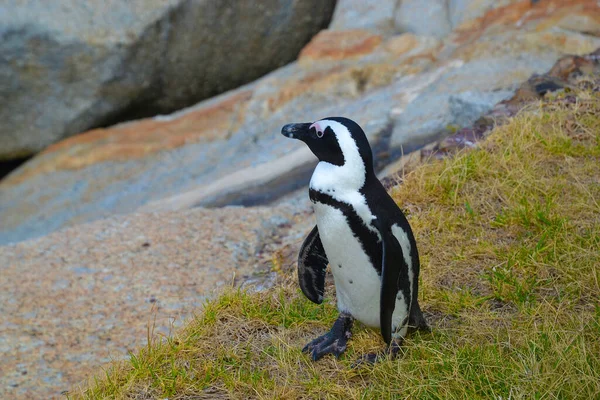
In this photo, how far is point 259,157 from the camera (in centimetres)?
693

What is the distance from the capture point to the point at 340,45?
27.5 ft

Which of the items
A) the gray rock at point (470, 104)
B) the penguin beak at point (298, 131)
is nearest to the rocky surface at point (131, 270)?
the gray rock at point (470, 104)

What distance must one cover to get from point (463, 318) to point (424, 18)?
5.99 m

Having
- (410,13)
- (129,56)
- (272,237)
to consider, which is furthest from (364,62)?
(272,237)

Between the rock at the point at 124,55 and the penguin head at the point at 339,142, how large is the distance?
6.24 meters

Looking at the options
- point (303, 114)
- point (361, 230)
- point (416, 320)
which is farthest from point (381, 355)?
point (303, 114)

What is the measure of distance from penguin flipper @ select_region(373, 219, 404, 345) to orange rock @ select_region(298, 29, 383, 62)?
5.98 m

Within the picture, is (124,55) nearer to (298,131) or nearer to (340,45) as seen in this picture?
(340,45)

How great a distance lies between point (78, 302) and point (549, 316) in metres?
2.69

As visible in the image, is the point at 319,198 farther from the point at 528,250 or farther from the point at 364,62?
the point at 364,62

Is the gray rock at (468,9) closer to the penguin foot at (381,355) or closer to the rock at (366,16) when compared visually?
the rock at (366,16)

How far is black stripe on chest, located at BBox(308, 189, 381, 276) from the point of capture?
2.45 meters

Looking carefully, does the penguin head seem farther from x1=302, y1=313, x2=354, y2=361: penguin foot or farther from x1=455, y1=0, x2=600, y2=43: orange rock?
x1=455, y1=0, x2=600, y2=43: orange rock

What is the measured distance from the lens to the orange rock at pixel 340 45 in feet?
27.1
